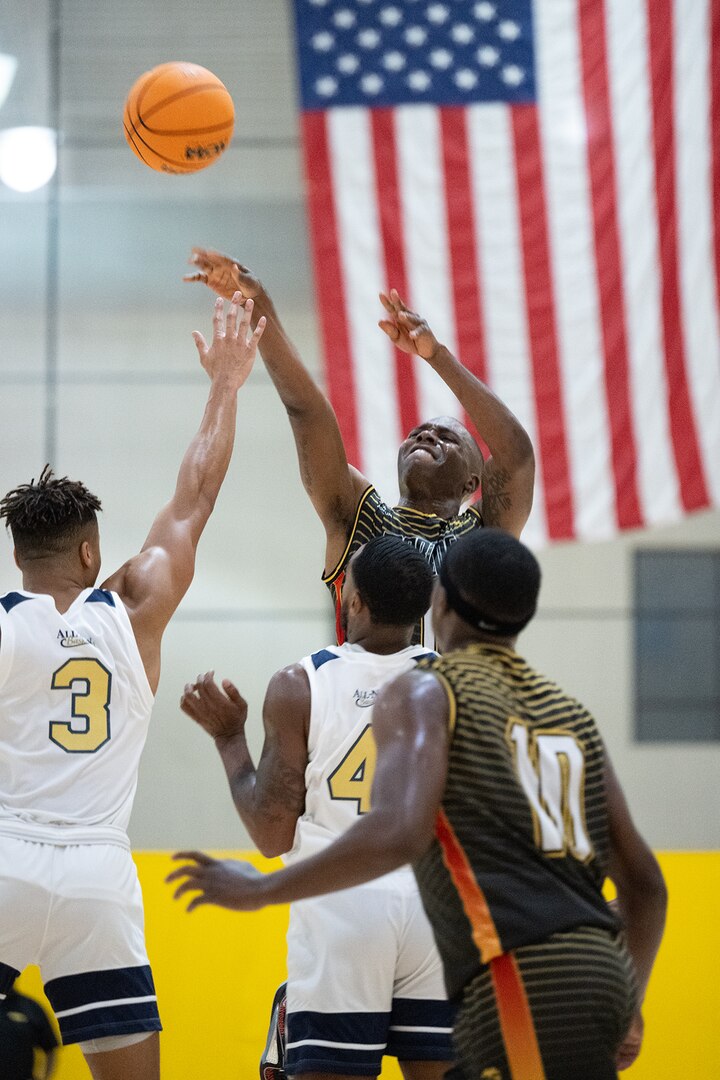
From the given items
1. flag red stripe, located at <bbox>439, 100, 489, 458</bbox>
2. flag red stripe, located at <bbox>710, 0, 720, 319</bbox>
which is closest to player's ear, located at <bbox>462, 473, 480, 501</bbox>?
flag red stripe, located at <bbox>439, 100, 489, 458</bbox>

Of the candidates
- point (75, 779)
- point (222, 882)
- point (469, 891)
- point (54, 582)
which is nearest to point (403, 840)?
point (469, 891)

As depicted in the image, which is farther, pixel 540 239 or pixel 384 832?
pixel 540 239

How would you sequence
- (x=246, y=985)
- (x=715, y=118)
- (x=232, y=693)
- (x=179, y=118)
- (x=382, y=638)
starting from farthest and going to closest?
1. (x=715, y=118)
2. (x=246, y=985)
3. (x=179, y=118)
4. (x=382, y=638)
5. (x=232, y=693)

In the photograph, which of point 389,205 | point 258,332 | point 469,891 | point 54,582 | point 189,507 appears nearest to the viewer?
point 469,891

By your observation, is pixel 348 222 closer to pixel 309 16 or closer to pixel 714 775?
pixel 309 16

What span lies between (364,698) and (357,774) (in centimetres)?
22

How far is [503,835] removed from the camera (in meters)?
2.48

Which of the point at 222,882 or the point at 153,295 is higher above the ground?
the point at 153,295

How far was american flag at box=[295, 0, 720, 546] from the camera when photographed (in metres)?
8.85

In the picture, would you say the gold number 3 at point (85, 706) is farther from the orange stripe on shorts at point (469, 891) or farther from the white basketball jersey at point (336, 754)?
→ the orange stripe on shorts at point (469, 891)

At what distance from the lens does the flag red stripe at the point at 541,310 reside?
29.1 feet

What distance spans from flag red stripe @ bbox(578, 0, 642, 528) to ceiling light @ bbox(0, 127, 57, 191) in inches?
160

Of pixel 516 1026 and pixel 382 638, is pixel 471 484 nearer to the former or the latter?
pixel 382 638

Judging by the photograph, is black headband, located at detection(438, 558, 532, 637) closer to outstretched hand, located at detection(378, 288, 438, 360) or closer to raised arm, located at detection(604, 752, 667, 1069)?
raised arm, located at detection(604, 752, 667, 1069)
